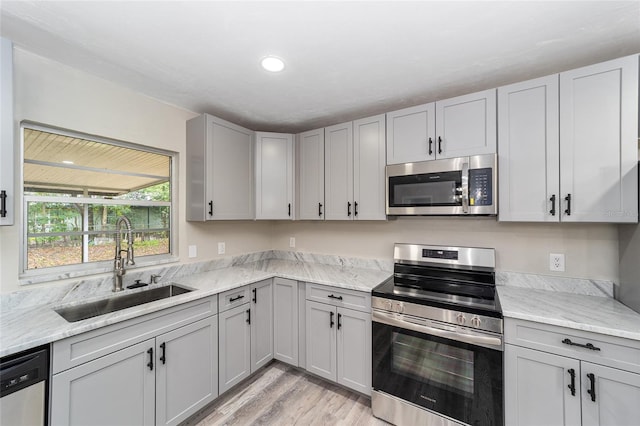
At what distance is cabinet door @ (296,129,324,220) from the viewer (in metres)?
2.65

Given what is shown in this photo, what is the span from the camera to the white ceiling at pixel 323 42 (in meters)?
1.23

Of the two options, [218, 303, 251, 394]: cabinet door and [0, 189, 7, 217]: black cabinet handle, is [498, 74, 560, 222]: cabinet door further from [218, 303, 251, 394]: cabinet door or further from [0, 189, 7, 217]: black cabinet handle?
[0, 189, 7, 217]: black cabinet handle

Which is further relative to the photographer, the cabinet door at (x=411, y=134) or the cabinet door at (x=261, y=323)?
the cabinet door at (x=261, y=323)

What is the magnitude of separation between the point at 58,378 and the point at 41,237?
932 mm

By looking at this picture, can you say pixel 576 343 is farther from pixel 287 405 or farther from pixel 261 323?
pixel 261 323

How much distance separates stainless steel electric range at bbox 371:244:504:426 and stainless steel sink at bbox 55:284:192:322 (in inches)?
62.9

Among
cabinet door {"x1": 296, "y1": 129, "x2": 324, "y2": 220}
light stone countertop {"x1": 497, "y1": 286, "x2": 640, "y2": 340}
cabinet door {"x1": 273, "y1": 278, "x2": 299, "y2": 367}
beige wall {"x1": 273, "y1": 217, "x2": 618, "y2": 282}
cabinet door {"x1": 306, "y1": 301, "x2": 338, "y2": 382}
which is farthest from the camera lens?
cabinet door {"x1": 296, "y1": 129, "x2": 324, "y2": 220}

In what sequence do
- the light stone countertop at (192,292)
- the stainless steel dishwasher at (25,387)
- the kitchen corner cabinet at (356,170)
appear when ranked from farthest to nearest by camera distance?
the kitchen corner cabinet at (356,170) < the light stone countertop at (192,292) < the stainless steel dishwasher at (25,387)

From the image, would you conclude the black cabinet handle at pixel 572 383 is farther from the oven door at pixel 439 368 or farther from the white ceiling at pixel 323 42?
the white ceiling at pixel 323 42

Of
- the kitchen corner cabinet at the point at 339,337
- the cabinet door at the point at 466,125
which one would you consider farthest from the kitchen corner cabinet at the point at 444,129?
the kitchen corner cabinet at the point at 339,337

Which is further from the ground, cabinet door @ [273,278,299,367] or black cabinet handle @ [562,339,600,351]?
black cabinet handle @ [562,339,600,351]

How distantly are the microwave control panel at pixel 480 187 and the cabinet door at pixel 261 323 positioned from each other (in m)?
1.89

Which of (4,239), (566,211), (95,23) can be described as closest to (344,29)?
(95,23)

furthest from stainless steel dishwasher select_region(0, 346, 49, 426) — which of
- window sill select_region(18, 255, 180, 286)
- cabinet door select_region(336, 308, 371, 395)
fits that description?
cabinet door select_region(336, 308, 371, 395)
